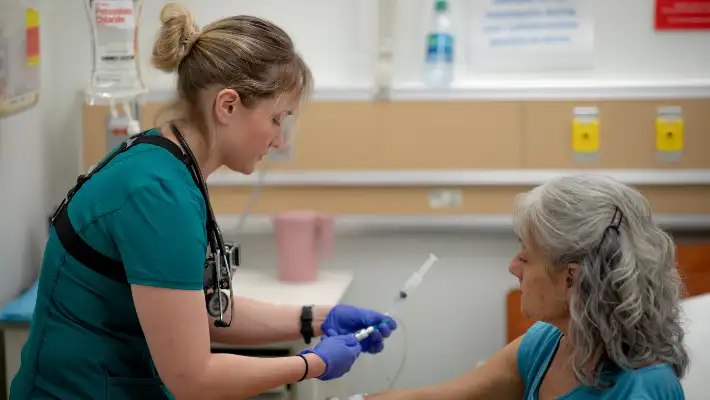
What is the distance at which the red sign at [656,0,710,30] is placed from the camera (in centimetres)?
297

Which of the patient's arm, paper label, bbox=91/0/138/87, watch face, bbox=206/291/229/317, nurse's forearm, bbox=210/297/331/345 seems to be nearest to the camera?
watch face, bbox=206/291/229/317

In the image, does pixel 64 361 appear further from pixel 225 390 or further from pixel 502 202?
pixel 502 202

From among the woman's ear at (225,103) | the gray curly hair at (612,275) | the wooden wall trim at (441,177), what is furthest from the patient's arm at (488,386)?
the wooden wall trim at (441,177)

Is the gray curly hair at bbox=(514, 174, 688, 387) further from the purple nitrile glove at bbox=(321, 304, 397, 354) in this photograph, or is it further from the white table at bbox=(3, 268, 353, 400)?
the white table at bbox=(3, 268, 353, 400)

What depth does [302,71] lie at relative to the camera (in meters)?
1.71

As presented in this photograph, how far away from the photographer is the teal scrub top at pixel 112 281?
1.48m

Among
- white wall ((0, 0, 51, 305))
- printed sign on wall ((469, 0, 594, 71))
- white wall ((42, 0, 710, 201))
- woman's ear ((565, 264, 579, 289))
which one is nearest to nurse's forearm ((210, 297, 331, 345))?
woman's ear ((565, 264, 579, 289))

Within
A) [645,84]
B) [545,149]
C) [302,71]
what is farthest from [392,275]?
[302,71]

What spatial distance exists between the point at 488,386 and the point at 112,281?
2.47 ft

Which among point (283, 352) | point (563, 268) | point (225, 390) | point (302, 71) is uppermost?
point (302, 71)

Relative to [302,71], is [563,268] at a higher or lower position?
lower

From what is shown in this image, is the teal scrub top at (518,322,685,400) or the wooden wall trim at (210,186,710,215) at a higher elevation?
the wooden wall trim at (210,186,710,215)

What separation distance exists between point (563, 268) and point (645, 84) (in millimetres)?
1508

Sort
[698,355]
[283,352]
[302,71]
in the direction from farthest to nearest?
1. [283,352]
2. [698,355]
3. [302,71]
